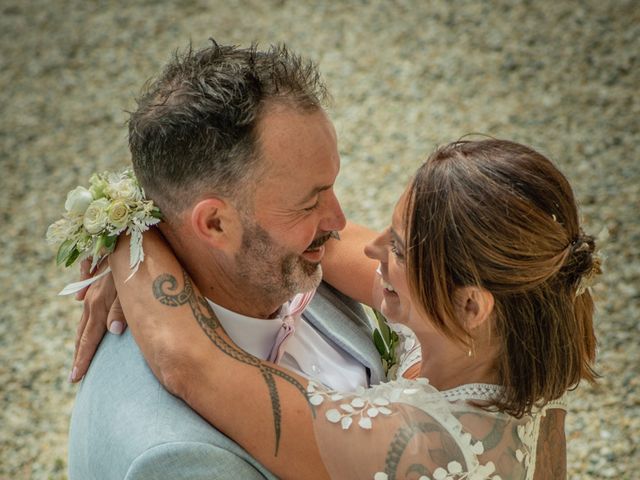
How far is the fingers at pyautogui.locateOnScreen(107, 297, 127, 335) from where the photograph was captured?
2922mm

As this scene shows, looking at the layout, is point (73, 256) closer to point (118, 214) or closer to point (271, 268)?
point (118, 214)

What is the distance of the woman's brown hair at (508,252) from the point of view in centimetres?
256

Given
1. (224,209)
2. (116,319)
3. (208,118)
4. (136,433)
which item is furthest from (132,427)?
(208,118)

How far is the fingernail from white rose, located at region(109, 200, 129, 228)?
330 mm

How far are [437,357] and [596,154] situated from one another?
14.8ft

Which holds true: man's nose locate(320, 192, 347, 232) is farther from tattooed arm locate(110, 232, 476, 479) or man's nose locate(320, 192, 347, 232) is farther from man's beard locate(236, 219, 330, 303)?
tattooed arm locate(110, 232, 476, 479)

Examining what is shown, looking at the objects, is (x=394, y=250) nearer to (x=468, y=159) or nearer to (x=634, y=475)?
(x=468, y=159)

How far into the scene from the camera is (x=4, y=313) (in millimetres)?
6105

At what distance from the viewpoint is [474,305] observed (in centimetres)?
264

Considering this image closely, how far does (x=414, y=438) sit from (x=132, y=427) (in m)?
0.83

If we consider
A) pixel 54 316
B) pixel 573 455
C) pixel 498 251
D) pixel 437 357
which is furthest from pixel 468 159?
pixel 54 316

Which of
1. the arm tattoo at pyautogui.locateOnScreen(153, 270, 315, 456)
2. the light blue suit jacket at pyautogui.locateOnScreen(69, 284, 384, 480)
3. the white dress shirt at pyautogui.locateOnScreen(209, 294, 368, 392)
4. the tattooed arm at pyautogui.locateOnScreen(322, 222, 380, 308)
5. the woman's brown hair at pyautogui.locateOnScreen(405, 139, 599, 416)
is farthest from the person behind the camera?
the tattooed arm at pyautogui.locateOnScreen(322, 222, 380, 308)

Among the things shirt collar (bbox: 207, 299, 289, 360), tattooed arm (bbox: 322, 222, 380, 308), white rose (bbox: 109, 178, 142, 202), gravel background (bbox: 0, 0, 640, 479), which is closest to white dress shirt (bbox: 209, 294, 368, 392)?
shirt collar (bbox: 207, 299, 289, 360)

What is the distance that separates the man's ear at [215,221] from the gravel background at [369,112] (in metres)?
2.78
